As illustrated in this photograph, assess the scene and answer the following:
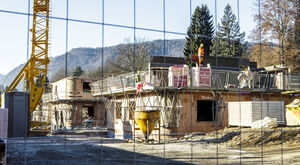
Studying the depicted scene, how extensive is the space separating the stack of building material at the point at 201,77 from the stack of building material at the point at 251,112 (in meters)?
2.05

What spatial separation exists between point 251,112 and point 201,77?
10.7ft

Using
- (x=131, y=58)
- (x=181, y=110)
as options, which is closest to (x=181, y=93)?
(x=181, y=110)

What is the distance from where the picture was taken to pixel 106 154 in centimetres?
1295

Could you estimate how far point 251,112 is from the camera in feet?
58.6

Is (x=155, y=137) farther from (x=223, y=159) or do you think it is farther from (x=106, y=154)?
(x=223, y=159)

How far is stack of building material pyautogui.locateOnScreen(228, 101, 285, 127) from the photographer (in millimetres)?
17875

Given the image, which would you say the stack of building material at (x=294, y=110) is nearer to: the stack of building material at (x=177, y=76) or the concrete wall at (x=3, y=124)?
the stack of building material at (x=177, y=76)

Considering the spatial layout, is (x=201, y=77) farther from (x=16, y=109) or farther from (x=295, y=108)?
(x=16, y=109)

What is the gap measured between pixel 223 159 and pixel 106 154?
4457mm

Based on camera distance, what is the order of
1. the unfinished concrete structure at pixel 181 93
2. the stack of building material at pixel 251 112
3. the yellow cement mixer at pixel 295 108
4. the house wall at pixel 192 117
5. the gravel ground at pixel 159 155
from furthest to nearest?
1. the stack of building material at pixel 251 112
2. the house wall at pixel 192 117
3. the unfinished concrete structure at pixel 181 93
4. the yellow cement mixer at pixel 295 108
5. the gravel ground at pixel 159 155

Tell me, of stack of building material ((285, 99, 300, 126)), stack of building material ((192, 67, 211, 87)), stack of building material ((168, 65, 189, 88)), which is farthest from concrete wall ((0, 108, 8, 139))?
stack of building material ((285, 99, 300, 126))

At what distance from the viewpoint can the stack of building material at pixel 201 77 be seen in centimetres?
1798

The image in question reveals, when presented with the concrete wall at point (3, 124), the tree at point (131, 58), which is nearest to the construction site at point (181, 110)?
the concrete wall at point (3, 124)

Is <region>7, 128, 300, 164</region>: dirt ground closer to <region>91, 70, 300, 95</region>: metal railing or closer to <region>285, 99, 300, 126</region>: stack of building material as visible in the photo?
<region>285, 99, 300, 126</region>: stack of building material
